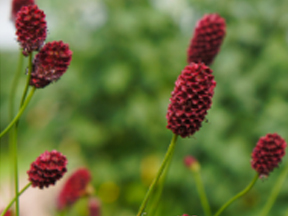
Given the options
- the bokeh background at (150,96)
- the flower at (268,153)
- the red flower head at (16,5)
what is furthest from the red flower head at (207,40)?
the bokeh background at (150,96)

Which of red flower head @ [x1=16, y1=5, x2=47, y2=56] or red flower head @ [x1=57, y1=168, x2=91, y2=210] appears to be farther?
red flower head @ [x1=57, y1=168, x2=91, y2=210]

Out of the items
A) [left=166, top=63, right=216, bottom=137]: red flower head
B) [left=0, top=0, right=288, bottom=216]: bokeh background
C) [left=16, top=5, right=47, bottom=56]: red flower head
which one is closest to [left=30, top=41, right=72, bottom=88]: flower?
[left=16, top=5, right=47, bottom=56]: red flower head

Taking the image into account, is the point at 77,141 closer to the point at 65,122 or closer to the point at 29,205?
the point at 65,122

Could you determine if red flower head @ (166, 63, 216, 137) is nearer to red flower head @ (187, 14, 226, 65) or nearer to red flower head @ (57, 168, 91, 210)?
red flower head @ (187, 14, 226, 65)

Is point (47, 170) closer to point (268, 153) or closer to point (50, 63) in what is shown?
point (50, 63)

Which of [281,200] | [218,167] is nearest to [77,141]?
[218,167]

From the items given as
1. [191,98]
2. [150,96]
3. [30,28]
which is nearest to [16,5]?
[30,28]
